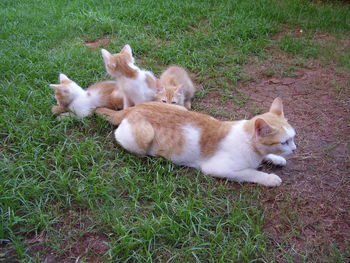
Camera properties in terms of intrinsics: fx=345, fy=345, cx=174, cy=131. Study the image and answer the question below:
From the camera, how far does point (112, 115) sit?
3949 mm

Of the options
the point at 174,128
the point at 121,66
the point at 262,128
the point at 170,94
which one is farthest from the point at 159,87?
the point at 262,128

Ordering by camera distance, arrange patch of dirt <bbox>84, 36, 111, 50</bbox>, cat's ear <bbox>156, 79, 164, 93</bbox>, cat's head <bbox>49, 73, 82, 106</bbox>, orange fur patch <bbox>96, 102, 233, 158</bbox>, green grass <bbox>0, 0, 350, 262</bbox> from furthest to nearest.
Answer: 1. patch of dirt <bbox>84, 36, 111, 50</bbox>
2. cat's ear <bbox>156, 79, 164, 93</bbox>
3. cat's head <bbox>49, 73, 82, 106</bbox>
4. orange fur patch <bbox>96, 102, 233, 158</bbox>
5. green grass <bbox>0, 0, 350, 262</bbox>

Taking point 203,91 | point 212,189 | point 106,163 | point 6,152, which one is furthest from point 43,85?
point 212,189

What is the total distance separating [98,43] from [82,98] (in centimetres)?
221

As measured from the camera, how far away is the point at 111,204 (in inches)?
119

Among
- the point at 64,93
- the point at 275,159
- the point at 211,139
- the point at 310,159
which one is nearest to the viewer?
the point at 211,139

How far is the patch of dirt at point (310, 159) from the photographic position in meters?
2.83

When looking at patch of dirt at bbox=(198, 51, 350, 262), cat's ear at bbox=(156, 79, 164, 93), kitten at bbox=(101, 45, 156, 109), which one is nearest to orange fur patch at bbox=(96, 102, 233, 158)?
patch of dirt at bbox=(198, 51, 350, 262)

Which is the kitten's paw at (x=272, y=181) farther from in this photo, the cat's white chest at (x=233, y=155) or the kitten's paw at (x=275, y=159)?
the kitten's paw at (x=275, y=159)

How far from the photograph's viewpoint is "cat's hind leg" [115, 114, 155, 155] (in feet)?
11.3

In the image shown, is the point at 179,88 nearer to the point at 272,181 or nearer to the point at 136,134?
the point at 136,134

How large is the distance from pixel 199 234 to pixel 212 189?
56 centimetres

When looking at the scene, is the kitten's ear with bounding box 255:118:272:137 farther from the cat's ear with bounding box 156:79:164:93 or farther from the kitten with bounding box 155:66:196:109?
the cat's ear with bounding box 156:79:164:93

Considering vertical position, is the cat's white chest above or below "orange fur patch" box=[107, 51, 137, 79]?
below
